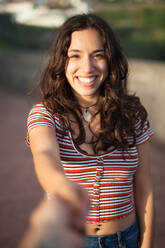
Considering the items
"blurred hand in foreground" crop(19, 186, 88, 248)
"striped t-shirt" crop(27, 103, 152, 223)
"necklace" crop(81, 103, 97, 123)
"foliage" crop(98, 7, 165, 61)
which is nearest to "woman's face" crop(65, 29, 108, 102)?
"necklace" crop(81, 103, 97, 123)

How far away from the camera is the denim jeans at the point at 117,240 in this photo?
1769 millimetres

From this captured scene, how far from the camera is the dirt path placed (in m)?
3.91

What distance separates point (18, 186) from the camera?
16.7 feet

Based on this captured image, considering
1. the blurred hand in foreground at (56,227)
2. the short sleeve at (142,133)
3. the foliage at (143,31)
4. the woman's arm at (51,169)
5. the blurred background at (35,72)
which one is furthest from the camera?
the foliage at (143,31)

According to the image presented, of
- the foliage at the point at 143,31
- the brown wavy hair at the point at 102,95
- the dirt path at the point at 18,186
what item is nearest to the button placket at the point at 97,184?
the brown wavy hair at the point at 102,95

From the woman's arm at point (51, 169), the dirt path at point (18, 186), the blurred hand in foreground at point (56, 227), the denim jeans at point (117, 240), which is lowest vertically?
the dirt path at point (18, 186)

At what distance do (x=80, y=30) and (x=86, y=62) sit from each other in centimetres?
23

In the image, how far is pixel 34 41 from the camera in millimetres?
12953

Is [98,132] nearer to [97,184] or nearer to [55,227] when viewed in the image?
[97,184]

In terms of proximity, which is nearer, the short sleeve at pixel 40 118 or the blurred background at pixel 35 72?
the short sleeve at pixel 40 118

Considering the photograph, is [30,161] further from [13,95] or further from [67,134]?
[13,95]

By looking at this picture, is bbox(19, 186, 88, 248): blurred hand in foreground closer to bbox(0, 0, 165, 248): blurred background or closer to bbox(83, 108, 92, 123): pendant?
bbox(83, 108, 92, 123): pendant

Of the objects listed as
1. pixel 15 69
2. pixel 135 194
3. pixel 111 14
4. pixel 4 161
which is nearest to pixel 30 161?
pixel 4 161

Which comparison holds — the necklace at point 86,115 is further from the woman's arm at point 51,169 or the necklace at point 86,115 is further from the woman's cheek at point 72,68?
the woman's arm at point 51,169
